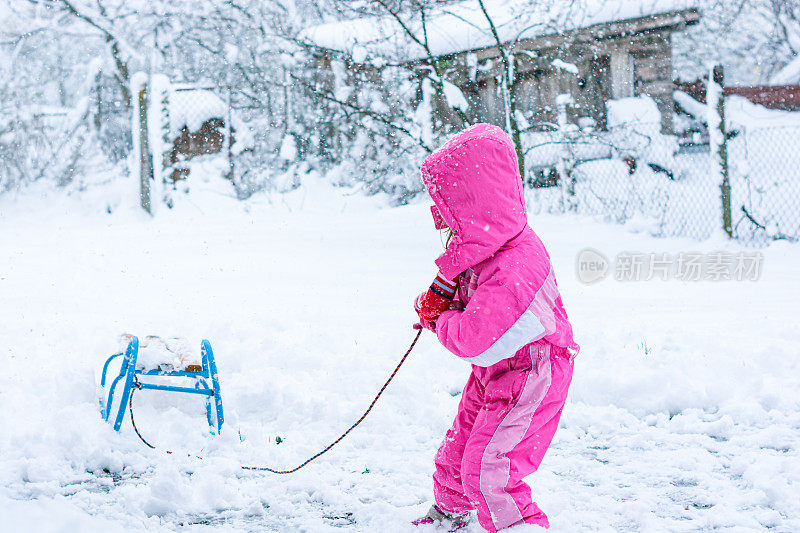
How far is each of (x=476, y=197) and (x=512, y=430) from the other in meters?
0.77

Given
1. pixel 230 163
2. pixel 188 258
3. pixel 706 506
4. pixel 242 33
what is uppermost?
pixel 242 33

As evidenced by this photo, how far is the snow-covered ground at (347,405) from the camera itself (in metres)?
2.81

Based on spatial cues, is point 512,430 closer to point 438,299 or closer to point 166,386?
point 438,299

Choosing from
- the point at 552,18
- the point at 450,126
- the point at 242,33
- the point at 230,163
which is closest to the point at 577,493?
the point at 450,126

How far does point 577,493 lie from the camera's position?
9.68 ft

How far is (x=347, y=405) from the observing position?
153 inches

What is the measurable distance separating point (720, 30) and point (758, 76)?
31.6 feet

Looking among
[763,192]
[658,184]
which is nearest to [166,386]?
[658,184]

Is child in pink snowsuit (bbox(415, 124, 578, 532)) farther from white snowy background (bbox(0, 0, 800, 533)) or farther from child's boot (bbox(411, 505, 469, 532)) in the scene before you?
white snowy background (bbox(0, 0, 800, 533))

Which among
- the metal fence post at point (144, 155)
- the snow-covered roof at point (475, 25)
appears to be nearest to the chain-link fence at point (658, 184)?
the snow-covered roof at point (475, 25)

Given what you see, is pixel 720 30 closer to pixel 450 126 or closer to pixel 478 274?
pixel 450 126

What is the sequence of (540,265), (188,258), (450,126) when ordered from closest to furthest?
→ (540,265)
(188,258)
(450,126)

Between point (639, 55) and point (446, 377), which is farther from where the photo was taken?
point (639, 55)

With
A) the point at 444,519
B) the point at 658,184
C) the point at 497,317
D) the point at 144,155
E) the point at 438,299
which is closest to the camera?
the point at 497,317
